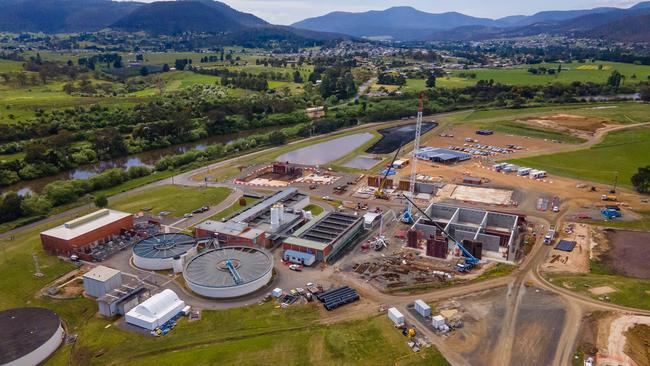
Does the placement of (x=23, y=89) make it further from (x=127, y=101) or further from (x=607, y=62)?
(x=607, y=62)

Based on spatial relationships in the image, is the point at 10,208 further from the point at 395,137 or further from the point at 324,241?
the point at 395,137

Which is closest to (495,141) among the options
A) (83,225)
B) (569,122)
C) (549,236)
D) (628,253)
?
(569,122)

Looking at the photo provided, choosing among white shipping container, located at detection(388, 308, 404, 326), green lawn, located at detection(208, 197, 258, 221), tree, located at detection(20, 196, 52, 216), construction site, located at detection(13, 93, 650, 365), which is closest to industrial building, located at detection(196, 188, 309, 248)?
construction site, located at detection(13, 93, 650, 365)

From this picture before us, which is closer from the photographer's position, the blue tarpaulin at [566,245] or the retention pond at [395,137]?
the blue tarpaulin at [566,245]

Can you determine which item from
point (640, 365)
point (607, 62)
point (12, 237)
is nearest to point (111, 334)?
point (12, 237)

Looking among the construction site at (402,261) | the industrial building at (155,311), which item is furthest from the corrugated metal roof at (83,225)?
the industrial building at (155,311)

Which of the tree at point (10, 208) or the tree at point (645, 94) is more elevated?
the tree at point (645, 94)

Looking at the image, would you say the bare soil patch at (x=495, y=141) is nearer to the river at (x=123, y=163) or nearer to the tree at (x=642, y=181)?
the tree at (x=642, y=181)
